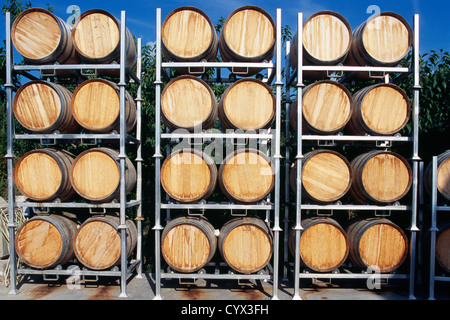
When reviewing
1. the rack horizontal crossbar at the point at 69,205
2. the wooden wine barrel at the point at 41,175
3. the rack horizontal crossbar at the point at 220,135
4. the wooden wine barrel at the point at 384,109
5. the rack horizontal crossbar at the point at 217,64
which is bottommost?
the rack horizontal crossbar at the point at 69,205

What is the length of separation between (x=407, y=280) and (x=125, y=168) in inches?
196

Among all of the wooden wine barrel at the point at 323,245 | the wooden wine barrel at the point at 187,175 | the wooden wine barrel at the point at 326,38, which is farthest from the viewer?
the wooden wine barrel at the point at 326,38

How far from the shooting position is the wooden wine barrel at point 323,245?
500cm

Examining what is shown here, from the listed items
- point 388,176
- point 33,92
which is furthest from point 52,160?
point 388,176

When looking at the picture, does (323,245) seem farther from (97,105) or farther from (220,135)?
(97,105)

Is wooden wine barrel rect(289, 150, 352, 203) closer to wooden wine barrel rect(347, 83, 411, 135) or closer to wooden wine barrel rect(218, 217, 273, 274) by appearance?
wooden wine barrel rect(347, 83, 411, 135)

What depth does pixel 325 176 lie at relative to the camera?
5.02 metres

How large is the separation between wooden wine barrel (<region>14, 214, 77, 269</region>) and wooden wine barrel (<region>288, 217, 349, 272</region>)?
12.1 ft

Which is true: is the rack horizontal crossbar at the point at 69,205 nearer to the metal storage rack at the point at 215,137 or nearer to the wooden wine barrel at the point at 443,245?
the metal storage rack at the point at 215,137

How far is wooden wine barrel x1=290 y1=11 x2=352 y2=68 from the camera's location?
5.11 metres

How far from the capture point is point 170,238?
495cm

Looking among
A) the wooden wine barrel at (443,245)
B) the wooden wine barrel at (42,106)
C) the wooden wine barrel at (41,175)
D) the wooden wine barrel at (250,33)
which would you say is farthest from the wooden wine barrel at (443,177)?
the wooden wine barrel at (42,106)

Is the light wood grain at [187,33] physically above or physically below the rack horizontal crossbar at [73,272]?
above
